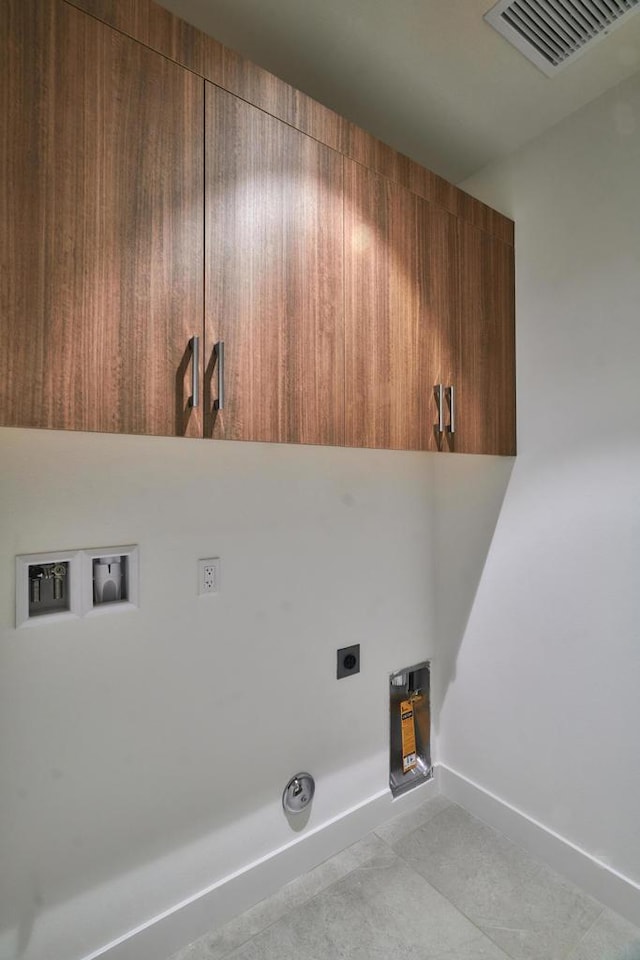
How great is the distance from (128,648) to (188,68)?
4.51 feet

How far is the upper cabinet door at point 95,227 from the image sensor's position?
83 centimetres

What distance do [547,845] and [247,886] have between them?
1021mm

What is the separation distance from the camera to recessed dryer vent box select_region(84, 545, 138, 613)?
1277mm

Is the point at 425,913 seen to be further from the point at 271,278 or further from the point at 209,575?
the point at 271,278

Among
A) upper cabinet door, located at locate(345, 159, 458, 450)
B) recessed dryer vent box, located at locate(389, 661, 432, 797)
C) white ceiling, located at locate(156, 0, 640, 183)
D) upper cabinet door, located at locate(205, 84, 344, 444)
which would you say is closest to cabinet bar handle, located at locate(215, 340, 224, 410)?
upper cabinet door, located at locate(205, 84, 344, 444)

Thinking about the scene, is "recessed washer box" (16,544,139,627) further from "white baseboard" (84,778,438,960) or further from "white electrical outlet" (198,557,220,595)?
"white baseboard" (84,778,438,960)

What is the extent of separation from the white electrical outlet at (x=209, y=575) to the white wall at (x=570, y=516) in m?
1.05

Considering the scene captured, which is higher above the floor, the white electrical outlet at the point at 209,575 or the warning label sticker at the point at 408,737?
the white electrical outlet at the point at 209,575

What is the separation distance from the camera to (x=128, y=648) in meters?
1.33

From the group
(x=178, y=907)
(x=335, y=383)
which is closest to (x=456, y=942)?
(x=178, y=907)

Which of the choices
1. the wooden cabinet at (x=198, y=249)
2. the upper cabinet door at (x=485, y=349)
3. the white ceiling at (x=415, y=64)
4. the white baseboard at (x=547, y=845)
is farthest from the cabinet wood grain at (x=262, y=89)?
the white baseboard at (x=547, y=845)

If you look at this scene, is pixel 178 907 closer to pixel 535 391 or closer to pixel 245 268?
pixel 245 268

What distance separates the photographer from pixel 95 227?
906 mm

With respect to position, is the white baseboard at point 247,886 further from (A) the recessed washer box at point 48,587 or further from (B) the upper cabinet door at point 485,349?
(B) the upper cabinet door at point 485,349
